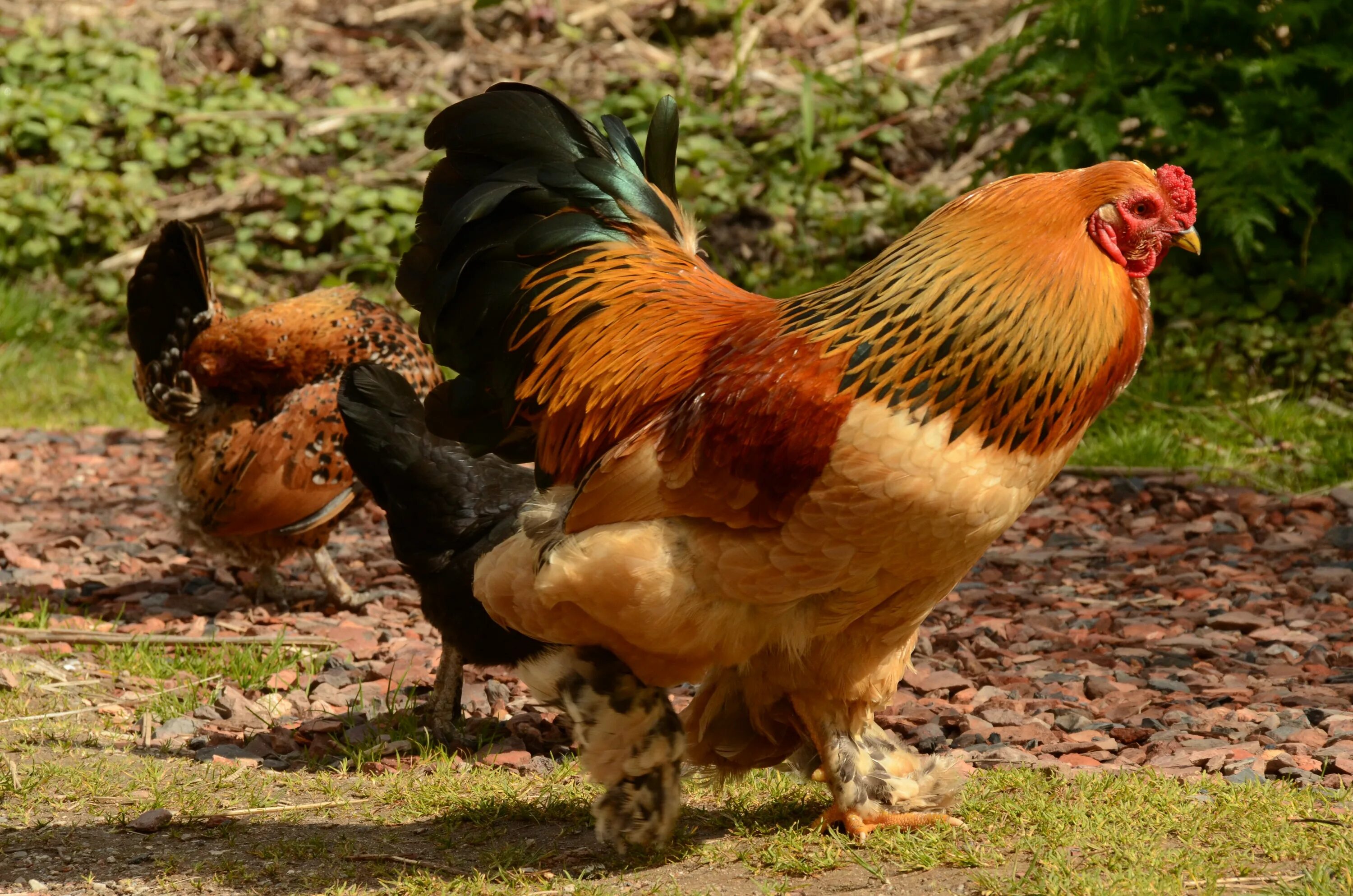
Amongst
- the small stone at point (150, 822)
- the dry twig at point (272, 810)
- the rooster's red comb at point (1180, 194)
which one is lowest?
the dry twig at point (272, 810)

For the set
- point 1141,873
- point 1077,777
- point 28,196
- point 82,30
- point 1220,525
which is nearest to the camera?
point 1141,873

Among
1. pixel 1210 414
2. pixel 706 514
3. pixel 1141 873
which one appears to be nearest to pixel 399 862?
pixel 706 514

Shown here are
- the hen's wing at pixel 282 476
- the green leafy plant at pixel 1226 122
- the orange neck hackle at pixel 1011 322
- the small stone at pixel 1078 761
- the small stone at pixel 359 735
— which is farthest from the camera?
the green leafy plant at pixel 1226 122

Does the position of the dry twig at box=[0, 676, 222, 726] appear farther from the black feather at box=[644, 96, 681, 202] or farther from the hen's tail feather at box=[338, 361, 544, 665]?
the black feather at box=[644, 96, 681, 202]

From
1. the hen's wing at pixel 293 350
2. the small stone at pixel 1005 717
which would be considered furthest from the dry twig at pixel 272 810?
the hen's wing at pixel 293 350

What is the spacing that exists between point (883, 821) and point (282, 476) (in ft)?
11.3

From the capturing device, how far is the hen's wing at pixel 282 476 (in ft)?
20.9

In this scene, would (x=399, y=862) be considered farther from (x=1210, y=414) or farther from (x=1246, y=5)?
(x=1246, y=5)

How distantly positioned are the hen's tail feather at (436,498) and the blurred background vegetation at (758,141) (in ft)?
14.8

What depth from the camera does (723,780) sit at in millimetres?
4422

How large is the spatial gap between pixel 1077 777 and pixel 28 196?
11337mm

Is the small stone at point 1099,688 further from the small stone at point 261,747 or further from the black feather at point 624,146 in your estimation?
the small stone at point 261,747

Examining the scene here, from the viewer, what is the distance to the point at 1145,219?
3.62 m

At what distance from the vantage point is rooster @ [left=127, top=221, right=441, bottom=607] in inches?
251
